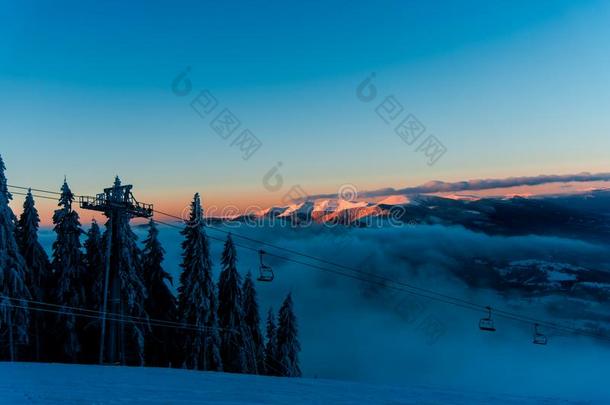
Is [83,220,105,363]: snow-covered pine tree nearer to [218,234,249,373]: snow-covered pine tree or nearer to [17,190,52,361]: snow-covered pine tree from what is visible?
[17,190,52,361]: snow-covered pine tree

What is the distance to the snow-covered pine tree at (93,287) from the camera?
128 ft

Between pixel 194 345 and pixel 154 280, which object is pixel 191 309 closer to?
pixel 194 345

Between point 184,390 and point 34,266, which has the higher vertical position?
point 34,266

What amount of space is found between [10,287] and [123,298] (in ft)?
24.2

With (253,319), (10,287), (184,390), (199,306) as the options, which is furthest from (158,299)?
(184,390)

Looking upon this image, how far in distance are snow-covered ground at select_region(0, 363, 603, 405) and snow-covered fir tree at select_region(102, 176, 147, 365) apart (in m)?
15.7

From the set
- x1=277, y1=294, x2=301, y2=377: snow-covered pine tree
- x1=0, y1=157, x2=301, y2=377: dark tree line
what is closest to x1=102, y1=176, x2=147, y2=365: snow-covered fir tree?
x1=0, y1=157, x2=301, y2=377: dark tree line

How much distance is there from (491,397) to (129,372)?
1483 cm

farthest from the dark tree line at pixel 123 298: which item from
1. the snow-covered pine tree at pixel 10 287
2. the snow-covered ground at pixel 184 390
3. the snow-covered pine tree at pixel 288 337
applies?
→ the snow-covered ground at pixel 184 390

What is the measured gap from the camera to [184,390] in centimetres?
1644

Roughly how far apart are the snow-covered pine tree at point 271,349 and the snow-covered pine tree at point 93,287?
55.6ft

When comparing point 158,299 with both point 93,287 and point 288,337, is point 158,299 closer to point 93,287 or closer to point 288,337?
point 93,287

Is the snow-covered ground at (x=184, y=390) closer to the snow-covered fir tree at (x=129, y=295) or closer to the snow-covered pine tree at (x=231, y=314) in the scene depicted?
the snow-covered fir tree at (x=129, y=295)

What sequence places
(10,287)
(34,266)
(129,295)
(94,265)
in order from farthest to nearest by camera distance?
(94,265) → (34,266) → (129,295) → (10,287)
